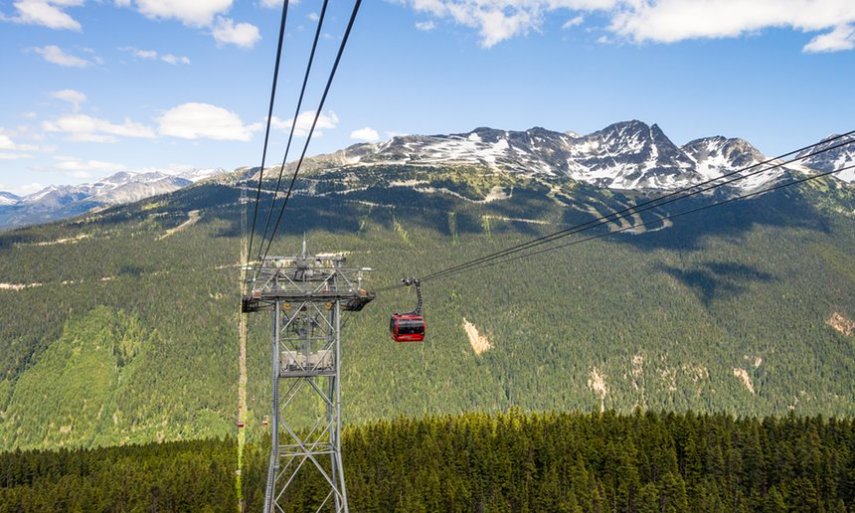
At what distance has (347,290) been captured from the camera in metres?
42.5

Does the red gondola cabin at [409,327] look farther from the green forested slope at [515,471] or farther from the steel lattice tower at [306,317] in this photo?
the green forested slope at [515,471]

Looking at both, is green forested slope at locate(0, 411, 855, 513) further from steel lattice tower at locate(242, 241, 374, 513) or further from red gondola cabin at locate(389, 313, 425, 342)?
steel lattice tower at locate(242, 241, 374, 513)

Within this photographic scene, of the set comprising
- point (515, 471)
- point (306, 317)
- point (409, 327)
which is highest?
point (306, 317)

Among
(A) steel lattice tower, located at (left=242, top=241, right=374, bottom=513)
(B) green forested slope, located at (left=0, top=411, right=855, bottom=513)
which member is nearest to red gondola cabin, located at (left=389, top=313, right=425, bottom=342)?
(A) steel lattice tower, located at (left=242, top=241, right=374, bottom=513)

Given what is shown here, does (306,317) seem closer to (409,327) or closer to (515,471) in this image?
(409,327)

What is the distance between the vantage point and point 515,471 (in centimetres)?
15675

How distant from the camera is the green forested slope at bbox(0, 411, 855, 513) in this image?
12550cm

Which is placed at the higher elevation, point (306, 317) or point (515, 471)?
point (306, 317)

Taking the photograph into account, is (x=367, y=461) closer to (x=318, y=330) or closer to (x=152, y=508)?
(x=152, y=508)

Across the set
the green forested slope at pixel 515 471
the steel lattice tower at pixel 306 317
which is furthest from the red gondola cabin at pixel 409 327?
the green forested slope at pixel 515 471

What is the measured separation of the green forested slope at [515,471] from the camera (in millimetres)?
125500

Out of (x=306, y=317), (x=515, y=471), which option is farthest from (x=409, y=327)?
(x=515, y=471)

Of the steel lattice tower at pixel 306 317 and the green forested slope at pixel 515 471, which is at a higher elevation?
the steel lattice tower at pixel 306 317

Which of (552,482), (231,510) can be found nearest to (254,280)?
(231,510)
